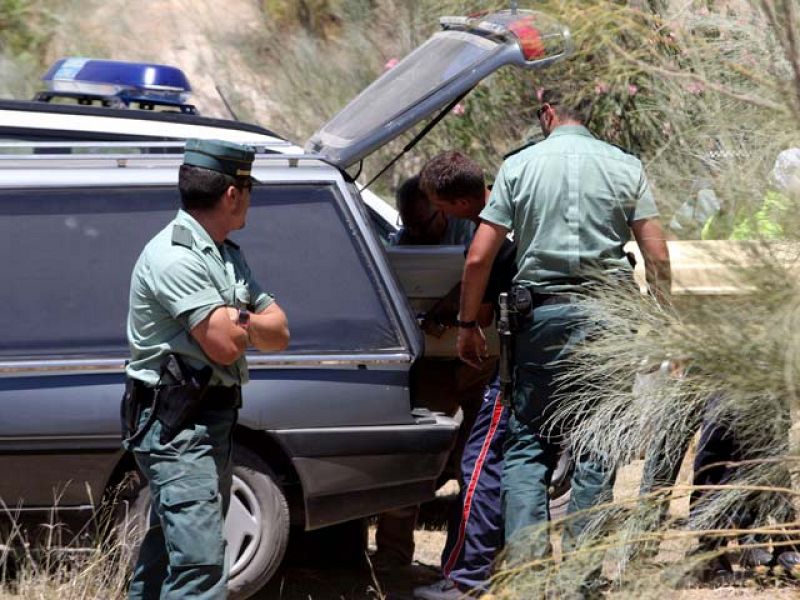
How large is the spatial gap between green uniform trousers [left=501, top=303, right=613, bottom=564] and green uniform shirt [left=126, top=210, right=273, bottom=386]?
3.72ft

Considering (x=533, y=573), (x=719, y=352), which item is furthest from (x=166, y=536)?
(x=719, y=352)

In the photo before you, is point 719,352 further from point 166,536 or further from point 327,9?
point 327,9

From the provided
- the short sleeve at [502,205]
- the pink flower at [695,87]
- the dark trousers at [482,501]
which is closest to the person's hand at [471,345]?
the dark trousers at [482,501]

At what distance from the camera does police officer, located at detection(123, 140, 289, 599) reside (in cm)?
372

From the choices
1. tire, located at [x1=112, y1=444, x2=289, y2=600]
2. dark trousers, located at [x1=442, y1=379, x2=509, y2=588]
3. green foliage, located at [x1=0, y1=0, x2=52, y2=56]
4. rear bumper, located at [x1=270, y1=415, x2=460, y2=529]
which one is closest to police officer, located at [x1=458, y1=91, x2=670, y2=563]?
dark trousers, located at [x1=442, y1=379, x2=509, y2=588]

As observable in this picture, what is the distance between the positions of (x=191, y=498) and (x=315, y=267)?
4.08ft

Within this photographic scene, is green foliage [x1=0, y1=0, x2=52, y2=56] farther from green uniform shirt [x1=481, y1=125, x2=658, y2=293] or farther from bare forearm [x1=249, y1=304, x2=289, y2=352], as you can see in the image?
bare forearm [x1=249, y1=304, x2=289, y2=352]

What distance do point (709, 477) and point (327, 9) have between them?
1179 centimetres

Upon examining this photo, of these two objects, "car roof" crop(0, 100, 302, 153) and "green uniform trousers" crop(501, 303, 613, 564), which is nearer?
"green uniform trousers" crop(501, 303, 613, 564)

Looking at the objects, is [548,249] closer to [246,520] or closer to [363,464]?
[363,464]

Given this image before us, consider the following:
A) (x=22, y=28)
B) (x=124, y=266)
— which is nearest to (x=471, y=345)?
(x=124, y=266)

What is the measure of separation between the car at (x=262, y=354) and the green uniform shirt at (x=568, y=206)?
0.36 m

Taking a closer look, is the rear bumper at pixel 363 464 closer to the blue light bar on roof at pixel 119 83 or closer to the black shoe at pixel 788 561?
the black shoe at pixel 788 561

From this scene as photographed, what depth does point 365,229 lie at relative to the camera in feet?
15.7
